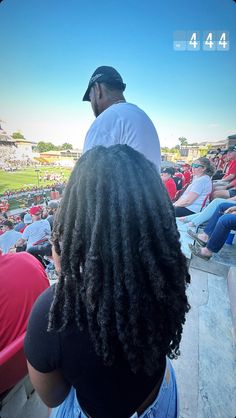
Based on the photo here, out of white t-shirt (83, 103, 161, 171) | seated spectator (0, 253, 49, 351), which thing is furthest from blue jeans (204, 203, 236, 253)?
seated spectator (0, 253, 49, 351)

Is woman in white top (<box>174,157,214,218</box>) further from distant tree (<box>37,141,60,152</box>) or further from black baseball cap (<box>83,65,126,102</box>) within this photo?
distant tree (<box>37,141,60,152</box>)

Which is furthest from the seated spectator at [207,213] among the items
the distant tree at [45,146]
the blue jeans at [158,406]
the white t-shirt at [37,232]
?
the distant tree at [45,146]

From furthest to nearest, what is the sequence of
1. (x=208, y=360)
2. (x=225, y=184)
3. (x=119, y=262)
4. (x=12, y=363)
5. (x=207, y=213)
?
(x=225, y=184)
(x=207, y=213)
(x=208, y=360)
(x=12, y=363)
(x=119, y=262)

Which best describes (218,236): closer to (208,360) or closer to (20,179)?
(208,360)

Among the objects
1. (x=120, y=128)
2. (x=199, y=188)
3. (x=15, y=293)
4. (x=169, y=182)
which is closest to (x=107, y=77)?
(x=120, y=128)

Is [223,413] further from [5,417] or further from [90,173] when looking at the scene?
[90,173]

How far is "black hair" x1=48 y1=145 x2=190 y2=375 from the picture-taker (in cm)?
53

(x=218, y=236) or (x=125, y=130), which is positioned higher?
(x=125, y=130)

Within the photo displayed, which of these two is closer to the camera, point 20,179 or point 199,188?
point 199,188

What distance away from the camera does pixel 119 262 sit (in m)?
0.53

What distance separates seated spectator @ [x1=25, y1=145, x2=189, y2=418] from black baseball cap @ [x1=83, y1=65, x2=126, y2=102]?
1.41m

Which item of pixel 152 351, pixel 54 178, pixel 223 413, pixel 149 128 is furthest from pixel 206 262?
pixel 54 178

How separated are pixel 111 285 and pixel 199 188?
9.85 ft

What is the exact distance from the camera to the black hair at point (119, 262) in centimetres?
53
